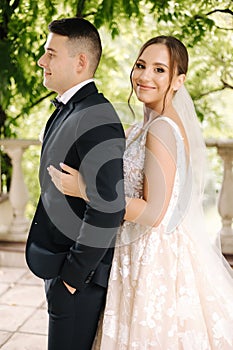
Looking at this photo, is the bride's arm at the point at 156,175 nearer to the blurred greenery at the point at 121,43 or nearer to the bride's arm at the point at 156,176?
the bride's arm at the point at 156,176

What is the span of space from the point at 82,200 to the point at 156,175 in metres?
0.27

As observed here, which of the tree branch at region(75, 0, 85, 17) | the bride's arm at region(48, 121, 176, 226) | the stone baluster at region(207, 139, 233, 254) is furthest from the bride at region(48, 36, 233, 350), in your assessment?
the tree branch at region(75, 0, 85, 17)

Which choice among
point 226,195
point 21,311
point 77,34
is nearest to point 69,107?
point 77,34

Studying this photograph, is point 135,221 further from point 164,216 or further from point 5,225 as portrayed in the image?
point 5,225

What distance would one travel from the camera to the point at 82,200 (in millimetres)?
1740

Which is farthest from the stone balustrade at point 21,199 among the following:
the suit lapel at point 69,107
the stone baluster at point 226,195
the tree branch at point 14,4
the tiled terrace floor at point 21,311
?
the suit lapel at point 69,107

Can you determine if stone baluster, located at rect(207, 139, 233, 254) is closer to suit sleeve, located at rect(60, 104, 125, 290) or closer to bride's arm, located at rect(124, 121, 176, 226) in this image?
bride's arm, located at rect(124, 121, 176, 226)

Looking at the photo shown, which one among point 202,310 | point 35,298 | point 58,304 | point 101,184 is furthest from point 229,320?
point 35,298

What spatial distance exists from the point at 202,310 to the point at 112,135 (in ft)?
2.68

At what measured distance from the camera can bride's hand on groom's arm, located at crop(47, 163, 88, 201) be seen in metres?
1.67

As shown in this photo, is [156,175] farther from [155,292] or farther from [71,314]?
[71,314]

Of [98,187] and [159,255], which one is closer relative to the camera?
[98,187]

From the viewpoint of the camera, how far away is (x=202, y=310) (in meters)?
1.99

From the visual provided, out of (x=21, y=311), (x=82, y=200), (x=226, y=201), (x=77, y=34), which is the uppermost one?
(x=77, y=34)
